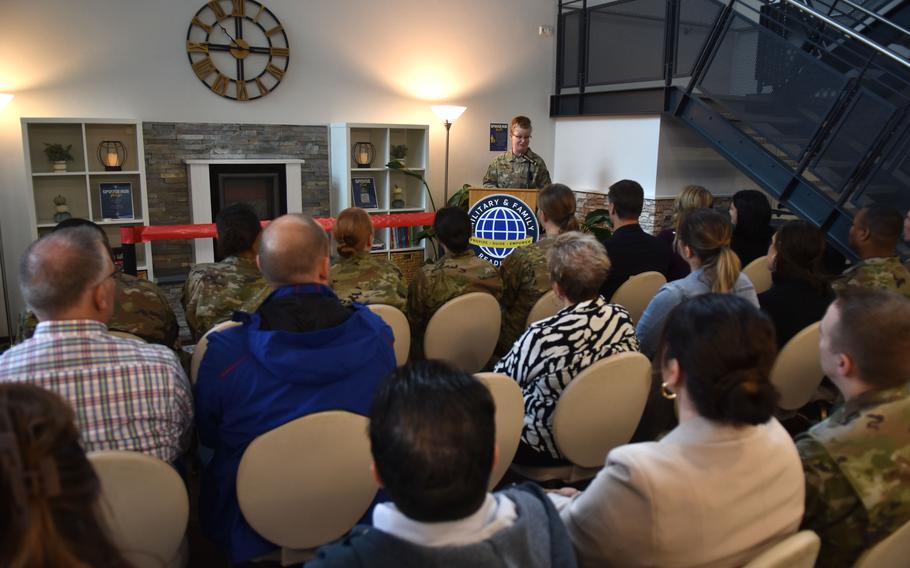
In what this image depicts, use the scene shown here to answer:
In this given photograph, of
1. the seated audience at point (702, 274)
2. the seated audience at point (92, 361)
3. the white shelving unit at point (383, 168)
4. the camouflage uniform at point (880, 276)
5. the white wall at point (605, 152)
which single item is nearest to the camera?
the seated audience at point (92, 361)

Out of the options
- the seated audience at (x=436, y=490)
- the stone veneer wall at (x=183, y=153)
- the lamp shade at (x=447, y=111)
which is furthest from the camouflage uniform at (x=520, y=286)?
the lamp shade at (x=447, y=111)

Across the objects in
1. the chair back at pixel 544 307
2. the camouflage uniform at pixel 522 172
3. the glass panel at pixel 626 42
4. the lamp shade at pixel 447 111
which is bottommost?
the chair back at pixel 544 307

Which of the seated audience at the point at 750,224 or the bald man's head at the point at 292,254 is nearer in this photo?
the bald man's head at the point at 292,254

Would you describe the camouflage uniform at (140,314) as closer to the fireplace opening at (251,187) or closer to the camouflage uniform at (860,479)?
the camouflage uniform at (860,479)

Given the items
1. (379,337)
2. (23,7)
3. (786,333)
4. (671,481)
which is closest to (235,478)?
(379,337)

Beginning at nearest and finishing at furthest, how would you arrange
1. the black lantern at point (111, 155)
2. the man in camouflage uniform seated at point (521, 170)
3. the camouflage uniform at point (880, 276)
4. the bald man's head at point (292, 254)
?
the bald man's head at point (292, 254), the camouflage uniform at point (880, 276), the black lantern at point (111, 155), the man in camouflage uniform seated at point (521, 170)

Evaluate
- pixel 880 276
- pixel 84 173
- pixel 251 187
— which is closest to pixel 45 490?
pixel 880 276

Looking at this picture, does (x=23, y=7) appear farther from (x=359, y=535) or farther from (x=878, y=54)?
(x=878, y=54)

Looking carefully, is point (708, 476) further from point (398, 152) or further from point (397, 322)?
point (398, 152)

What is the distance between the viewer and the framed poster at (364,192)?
672cm

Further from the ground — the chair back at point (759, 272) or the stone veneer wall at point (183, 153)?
the stone veneer wall at point (183, 153)

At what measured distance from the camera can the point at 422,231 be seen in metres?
6.81

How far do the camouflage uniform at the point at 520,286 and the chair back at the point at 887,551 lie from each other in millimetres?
2188

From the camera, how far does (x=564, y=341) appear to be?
7.47ft
